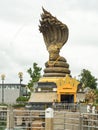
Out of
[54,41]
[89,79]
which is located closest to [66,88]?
[54,41]

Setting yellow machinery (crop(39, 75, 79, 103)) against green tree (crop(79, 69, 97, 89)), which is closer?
yellow machinery (crop(39, 75, 79, 103))

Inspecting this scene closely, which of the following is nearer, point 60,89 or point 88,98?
point 60,89

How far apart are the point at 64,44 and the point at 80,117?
39.9 metres

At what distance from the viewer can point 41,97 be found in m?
50.5

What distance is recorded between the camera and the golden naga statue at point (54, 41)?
54094mm

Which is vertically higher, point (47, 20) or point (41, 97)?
point (47, 20)

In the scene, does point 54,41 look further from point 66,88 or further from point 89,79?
point 89,79

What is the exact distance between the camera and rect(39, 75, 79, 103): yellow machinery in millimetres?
51031

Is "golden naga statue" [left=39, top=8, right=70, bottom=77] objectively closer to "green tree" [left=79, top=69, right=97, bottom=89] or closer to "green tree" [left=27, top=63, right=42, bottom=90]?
"green tree" [left=27, top=63, right=42, bottom=90]

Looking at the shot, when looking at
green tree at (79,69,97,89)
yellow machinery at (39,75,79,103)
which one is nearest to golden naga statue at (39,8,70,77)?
yellow machinery at (39,75,79,103)

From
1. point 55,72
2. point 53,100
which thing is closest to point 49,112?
point 53,100

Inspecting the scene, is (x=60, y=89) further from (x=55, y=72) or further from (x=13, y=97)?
(x=13, y=97)

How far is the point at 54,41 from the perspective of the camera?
181 ft

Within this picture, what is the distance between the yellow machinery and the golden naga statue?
76.8 inches
